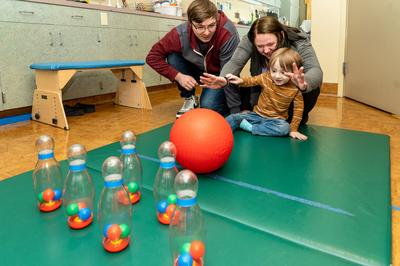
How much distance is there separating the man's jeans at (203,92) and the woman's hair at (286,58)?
60cm

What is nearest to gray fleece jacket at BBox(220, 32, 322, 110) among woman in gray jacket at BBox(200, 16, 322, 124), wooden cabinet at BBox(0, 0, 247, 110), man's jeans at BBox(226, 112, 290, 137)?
woman in gray jacket at BBox(200, 16, 322, 124)

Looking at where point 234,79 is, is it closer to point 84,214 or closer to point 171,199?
point 171,199

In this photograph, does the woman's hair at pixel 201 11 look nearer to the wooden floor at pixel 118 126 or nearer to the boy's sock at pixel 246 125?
the boy's sock at pixel 246 125

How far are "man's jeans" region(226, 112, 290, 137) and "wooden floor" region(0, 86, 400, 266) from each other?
502 millimetres

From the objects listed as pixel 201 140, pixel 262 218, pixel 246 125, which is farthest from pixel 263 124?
pixel 262 218

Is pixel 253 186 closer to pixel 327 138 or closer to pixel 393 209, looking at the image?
pixel 393 209

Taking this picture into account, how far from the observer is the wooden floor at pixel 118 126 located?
5.21 ft

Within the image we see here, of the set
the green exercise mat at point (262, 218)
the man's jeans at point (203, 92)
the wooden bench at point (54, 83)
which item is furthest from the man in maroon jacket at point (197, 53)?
the green exercise mat at point (262, 218)

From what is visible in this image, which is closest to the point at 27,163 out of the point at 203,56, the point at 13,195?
the point at 13,195

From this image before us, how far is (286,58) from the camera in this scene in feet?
5.36

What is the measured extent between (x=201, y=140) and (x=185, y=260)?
0.53 meters

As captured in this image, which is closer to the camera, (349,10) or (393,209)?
(393,209)

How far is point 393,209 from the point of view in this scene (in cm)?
110

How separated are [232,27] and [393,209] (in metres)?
1.49
